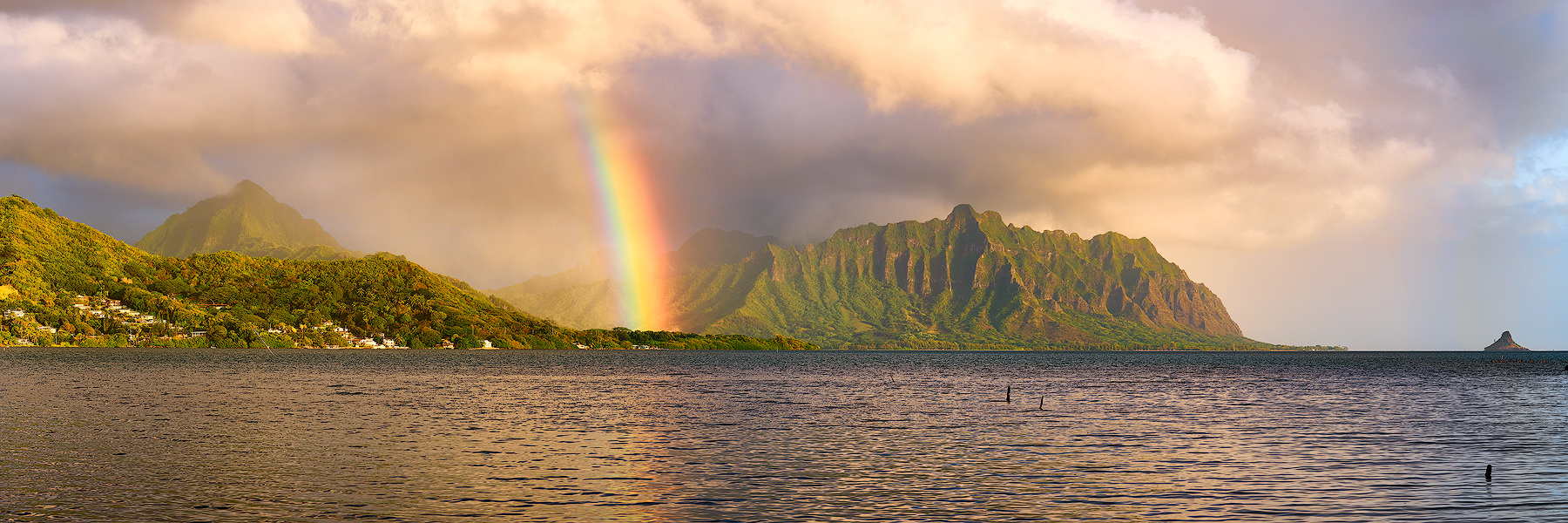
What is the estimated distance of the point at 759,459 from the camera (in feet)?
165

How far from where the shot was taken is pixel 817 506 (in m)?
35.7

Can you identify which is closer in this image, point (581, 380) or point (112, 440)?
point (112, 440)

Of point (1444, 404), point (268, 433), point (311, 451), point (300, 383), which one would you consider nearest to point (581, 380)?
point (300, 383)

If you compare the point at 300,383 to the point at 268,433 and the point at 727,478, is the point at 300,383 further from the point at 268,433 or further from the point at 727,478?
the point at 727,478

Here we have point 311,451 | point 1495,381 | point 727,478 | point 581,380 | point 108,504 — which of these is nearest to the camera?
point 108,504

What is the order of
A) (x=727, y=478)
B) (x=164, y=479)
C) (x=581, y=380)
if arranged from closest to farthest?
(x=164, y=479)
(x=727, y=478)
(x=581, y=380)

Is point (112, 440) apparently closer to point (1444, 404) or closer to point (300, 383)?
point (300, 383)

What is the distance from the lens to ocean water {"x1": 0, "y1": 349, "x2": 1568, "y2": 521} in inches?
1396

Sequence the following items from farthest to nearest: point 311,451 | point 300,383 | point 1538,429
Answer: point 300,383 → point 1538,429 → point 311,451

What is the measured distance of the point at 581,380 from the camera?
156375 millimetres

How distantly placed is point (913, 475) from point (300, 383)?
111990 mm

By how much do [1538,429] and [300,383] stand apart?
5292 inches

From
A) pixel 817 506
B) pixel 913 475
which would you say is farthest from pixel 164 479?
pixel 913 475

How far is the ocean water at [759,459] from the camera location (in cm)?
3547
